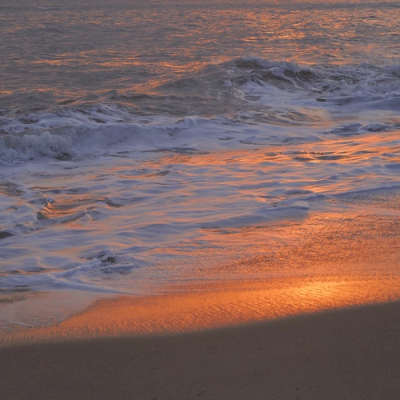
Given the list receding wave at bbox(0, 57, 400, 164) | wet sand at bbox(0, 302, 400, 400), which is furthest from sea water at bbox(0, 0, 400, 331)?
wet sand at bbox(0, 302, 400, 400)

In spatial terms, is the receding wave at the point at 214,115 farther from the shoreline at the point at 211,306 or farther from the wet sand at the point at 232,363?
the wet sand at the point at 232,363

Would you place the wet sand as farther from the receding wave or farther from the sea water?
the receding wave

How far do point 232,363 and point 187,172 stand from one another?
13.1 ft

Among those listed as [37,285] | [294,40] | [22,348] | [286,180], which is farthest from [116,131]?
[294,40]

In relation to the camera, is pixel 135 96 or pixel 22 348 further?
pixel 135 96

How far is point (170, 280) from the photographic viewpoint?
3.42m

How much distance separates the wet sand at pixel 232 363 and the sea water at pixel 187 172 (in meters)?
0.52

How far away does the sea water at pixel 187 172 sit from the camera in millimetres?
3584

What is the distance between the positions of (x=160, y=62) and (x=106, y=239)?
12.0 m

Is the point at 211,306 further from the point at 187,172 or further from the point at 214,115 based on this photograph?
the point at 214,115

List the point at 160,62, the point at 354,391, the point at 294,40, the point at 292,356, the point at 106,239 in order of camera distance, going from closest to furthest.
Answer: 1. the point at 354,391
2. the point at 292,356
3. the point at 106,239
4. the point at 160,62
5. the point at 294,40

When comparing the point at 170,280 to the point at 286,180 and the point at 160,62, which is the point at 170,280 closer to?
the point at 286,180

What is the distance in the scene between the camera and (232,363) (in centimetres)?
242

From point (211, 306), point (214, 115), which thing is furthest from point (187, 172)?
point (214, 115)
